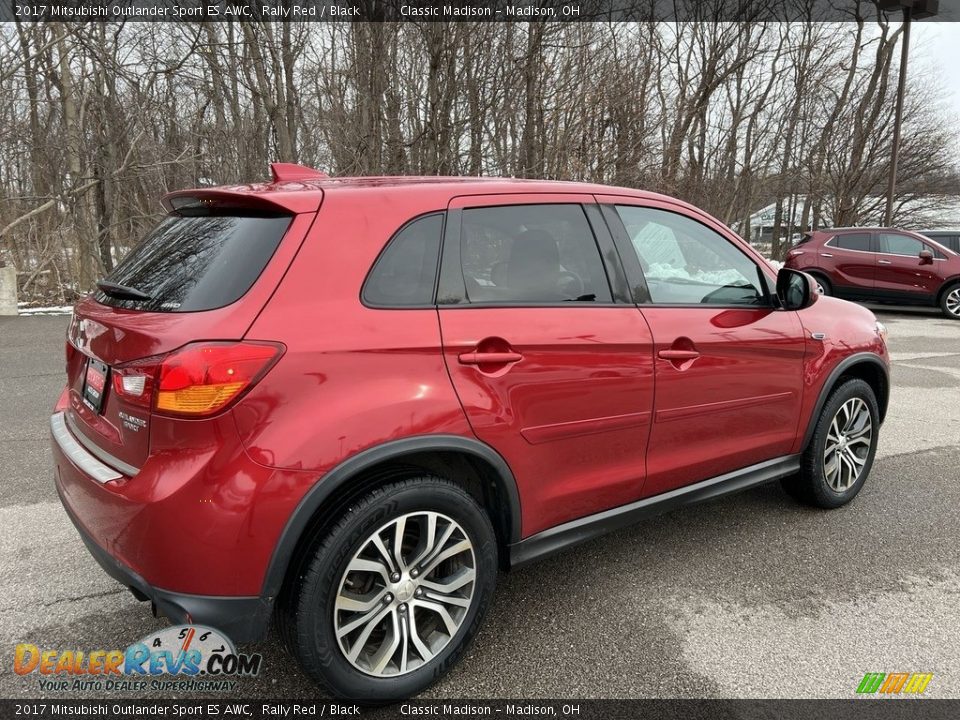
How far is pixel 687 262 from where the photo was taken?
3156 millimetres

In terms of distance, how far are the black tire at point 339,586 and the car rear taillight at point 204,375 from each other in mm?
515

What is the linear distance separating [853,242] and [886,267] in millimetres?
855

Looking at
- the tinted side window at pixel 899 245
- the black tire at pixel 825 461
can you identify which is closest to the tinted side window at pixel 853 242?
the tinted side window at pixel 899 245

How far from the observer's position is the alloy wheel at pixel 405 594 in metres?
2.04

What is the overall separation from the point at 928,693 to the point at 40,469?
4.86 meters

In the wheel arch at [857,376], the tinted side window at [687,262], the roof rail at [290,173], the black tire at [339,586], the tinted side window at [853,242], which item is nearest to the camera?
the black tire at [339,586]

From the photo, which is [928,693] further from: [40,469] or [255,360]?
[40,469]

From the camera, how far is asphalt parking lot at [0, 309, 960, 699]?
2.31 meters

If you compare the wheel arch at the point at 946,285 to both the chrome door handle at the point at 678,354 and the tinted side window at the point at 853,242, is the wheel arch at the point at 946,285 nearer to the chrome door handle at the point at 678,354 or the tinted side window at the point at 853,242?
the tinted side window at the point at 853,242

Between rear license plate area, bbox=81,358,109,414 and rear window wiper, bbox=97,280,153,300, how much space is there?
24 centimetres

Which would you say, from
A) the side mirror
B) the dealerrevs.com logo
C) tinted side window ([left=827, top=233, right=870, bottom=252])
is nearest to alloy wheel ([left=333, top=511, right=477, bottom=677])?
the dealerrevs.com logo

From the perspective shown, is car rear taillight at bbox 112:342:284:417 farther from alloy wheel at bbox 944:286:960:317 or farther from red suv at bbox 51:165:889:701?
alloy wheel at bbox 944:286:960:317

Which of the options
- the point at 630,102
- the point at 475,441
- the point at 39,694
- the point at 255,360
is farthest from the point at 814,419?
the point at 630,102

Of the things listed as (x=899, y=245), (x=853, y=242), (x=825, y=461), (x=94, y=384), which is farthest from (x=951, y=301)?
(x=94, y=384)
